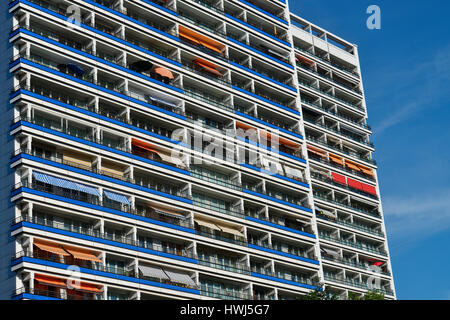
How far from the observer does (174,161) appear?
237ft

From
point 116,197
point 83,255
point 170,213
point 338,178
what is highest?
point 338,178

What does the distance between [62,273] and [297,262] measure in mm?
31703

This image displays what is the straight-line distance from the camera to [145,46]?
255 ft

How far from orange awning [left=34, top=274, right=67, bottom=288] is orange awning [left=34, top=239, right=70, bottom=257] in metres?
2.10

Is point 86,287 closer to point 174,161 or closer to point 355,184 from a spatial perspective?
point 174,161

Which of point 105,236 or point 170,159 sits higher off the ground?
point 170,159

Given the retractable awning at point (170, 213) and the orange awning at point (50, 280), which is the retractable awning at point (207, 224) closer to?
the retractable awning at point (170, 213)

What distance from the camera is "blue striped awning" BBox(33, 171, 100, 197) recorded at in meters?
59.6

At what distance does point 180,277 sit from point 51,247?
14.2 m

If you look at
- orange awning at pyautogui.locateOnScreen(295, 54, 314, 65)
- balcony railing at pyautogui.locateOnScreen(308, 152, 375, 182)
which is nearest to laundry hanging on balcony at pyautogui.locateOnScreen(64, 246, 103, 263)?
balcony railing at pyautogui.locateOnScreen(308, 152, 375, 182)

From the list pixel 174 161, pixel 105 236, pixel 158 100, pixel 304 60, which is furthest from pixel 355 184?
pixel 105 236

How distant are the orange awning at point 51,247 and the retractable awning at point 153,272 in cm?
841
